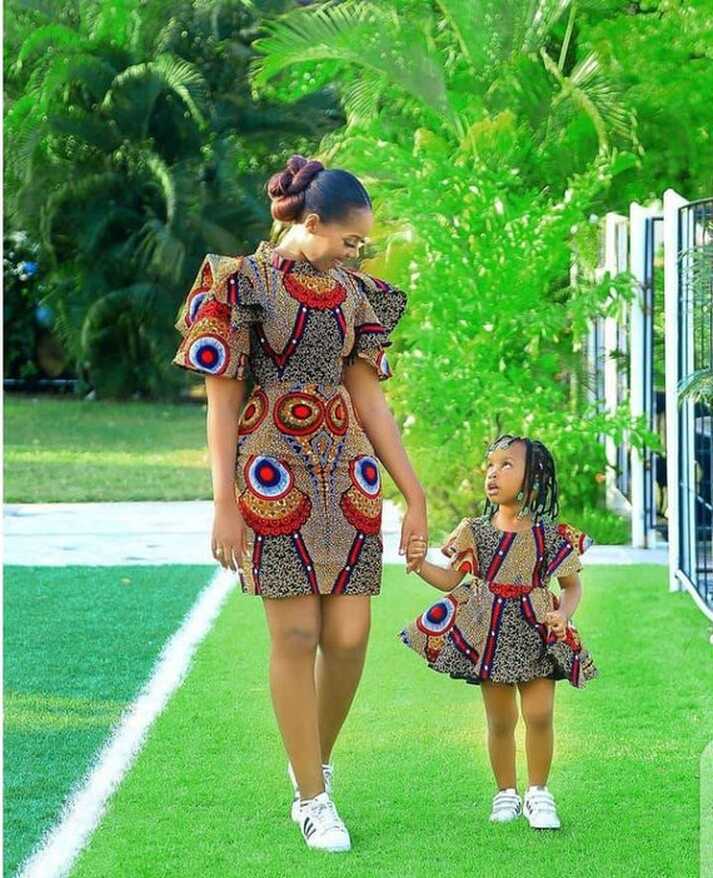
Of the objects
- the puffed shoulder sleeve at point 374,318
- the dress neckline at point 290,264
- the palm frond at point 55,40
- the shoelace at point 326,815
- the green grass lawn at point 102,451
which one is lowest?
the green grass lawn at point 102,451

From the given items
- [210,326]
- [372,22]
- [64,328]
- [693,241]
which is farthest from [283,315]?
[64,328]

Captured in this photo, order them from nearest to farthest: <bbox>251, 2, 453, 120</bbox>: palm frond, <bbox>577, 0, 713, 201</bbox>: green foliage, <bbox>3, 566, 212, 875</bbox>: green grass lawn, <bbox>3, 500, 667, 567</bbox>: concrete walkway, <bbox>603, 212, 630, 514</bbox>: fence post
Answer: <bbox>3, 566, 212, 875</bbox>: green grass lawn → <bbox>3, 500, 667, 567</bbox>: concrete walkway → <bbox>603, 212, 630, 514</bbox>: fence post → <bbox>251, 2, 453, 120</bbox>: palm frond → <bbox>577, 0, 713, 201</bbox>: green foliage

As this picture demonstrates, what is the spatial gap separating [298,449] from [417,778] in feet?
4.32

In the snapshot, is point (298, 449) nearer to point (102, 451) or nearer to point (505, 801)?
point (505, 801)

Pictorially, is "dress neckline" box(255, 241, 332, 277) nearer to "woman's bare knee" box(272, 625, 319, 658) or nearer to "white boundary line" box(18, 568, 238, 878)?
"woman's bare knee" box(272, 625, 319, 658)

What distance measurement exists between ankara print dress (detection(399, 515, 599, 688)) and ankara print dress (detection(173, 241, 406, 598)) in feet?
0.80

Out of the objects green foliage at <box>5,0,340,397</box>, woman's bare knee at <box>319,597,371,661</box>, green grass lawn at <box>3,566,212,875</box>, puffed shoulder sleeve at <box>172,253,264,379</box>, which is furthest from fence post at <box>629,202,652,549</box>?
green foliage at <box>5,0,340,397</box>

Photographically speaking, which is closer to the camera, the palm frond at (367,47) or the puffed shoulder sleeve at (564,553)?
the puffed shoulder sleeve at (564,553)

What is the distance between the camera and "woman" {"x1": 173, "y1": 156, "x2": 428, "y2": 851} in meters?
4.93

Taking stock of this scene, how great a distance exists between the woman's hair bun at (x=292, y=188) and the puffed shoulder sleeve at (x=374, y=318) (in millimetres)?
275

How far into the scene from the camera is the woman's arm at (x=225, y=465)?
4855mm

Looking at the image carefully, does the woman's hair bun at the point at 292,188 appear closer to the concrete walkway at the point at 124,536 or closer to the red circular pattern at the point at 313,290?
the red circular pattern at the point at 313,290

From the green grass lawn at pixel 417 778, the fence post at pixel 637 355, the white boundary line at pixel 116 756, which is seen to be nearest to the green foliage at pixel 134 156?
the fence post at pixel 637 355

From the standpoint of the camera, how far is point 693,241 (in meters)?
9.07
